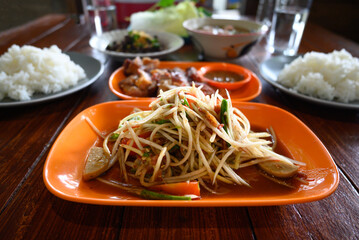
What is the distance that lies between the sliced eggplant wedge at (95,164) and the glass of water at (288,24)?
2773 millimetres

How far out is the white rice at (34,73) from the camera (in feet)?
5.32

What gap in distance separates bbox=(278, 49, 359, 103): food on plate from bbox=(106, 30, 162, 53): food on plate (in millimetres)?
Answer: 1442

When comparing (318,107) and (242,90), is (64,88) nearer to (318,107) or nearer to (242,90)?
(242,90)

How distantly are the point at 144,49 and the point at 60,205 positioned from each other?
2005 millimetres

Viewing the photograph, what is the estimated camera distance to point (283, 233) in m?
0.92

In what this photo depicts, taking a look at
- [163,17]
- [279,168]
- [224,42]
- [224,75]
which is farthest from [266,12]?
[279,168]

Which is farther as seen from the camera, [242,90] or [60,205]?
[242,90]

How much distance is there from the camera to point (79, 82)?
1.90m

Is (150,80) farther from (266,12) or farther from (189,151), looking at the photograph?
(266,12)

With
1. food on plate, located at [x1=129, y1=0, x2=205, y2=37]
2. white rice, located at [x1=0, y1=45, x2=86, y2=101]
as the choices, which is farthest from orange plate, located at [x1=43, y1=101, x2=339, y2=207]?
food on plate, located at [x1=129, y1=0, x2=205, y2=37]

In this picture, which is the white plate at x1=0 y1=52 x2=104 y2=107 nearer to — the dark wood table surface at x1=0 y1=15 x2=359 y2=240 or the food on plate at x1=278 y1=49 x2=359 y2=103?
the dark wood table surface at x1=0 y1=15 x2=359 y2=240

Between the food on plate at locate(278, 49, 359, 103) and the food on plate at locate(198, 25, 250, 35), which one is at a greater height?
the food on plate at locate(198, 25, 250, 35)

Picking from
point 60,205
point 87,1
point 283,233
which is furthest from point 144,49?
point 87,1

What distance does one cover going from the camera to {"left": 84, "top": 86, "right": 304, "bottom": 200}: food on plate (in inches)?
43.9
